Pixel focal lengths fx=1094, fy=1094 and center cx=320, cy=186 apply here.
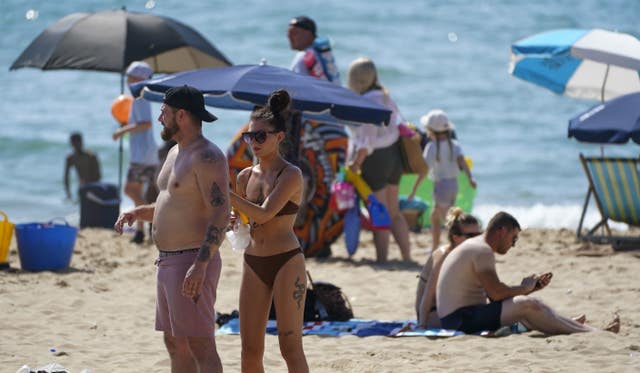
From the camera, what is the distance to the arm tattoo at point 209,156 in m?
4.45

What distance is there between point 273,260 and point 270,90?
8.34 feet

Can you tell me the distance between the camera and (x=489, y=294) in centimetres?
659

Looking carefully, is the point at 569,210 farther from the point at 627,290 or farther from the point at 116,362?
the point at 116,362

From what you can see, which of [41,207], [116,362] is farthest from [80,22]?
[41,207]

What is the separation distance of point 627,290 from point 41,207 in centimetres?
1274

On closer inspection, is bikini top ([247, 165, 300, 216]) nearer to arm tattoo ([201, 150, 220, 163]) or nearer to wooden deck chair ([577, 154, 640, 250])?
arm tattoo ([201, 150, 220, 163])

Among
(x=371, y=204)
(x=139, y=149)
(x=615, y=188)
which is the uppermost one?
(x=139, y=149)

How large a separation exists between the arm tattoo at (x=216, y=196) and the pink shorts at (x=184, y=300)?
9.1 inches

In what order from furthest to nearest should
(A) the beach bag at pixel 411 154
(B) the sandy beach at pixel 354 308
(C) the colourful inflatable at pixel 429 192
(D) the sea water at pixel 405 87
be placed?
(D) the sea water at pixel 405 87 → (C) the colourful inflatable at pixel 429 192 → (A) the beach bag at pixel 411 154 → (B) the sandy beach at pixel 354 308

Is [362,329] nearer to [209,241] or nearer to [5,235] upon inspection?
[209,241]

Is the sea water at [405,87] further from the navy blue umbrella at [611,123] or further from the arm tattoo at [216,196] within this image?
the arm tattoo at [216,196]

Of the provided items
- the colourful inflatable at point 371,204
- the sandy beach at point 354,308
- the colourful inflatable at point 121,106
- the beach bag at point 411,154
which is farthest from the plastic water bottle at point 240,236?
the colourful inflatable at point 121,106

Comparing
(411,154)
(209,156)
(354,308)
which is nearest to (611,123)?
(411,154)

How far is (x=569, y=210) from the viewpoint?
18.2 metres
